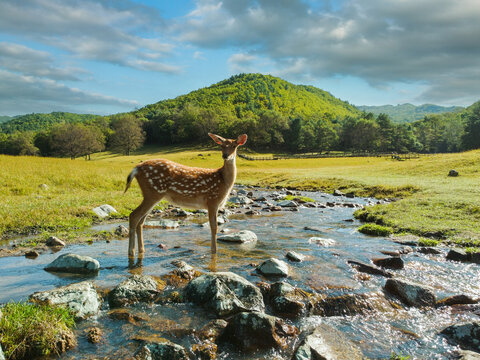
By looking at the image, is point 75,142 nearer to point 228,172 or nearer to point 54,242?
point 54,242

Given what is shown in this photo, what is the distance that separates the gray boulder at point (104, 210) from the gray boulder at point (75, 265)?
25.9 ft

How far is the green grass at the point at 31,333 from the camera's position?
16.5ft

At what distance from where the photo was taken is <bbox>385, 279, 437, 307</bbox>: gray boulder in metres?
7.87

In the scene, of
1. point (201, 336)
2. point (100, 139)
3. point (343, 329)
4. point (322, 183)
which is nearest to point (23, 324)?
point (201, 336)

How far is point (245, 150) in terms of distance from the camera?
11462cm

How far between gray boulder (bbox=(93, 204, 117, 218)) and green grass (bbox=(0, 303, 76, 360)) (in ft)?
38.6

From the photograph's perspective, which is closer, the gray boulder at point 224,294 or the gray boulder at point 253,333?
the gray boulder at point 253,333

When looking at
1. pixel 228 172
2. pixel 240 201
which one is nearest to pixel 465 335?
pixel 228 172

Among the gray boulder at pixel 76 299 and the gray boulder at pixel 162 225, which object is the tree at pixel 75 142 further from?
the gray boulder at pixel 76 299

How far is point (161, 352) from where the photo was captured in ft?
17.4

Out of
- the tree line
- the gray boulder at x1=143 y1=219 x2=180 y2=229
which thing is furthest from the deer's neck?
the tree line

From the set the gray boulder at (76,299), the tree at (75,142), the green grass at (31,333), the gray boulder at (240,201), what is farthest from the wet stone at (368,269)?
the tree at (75,142)

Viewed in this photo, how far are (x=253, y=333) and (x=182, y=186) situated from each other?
253 inches

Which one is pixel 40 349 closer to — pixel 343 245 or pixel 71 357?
pixel 71 357
